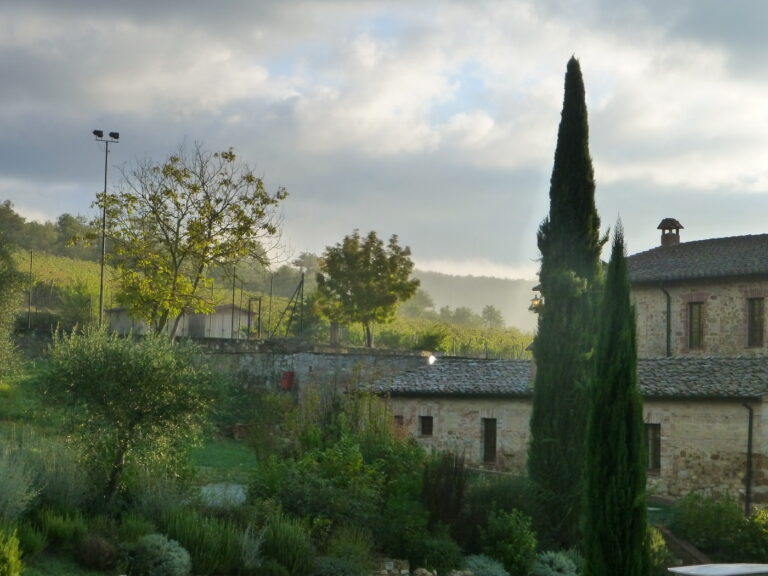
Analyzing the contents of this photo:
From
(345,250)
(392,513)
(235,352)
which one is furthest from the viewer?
(345,250)

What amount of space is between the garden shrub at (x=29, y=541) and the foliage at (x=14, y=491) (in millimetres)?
209

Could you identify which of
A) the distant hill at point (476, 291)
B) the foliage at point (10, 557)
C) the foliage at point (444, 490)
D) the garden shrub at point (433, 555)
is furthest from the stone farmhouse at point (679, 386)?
the distant hill at point (476, 291)

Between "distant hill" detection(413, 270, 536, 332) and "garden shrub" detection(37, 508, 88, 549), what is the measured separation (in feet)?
556

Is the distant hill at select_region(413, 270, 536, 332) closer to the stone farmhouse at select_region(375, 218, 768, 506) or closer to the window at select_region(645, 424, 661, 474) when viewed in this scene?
the stone farmhouse at select_region(375, 218, 768, 506)

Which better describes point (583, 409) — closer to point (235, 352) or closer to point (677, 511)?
point (677, 511)

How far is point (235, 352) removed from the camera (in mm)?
34594

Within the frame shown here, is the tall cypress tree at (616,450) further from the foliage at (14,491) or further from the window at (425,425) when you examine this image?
the window at (425,425)

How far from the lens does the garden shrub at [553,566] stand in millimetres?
16547

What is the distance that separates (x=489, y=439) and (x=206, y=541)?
48.8 feet

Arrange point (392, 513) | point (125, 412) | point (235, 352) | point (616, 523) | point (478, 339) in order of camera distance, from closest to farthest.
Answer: point (616, 523), point (125, 412), point (392, 513), point (235, 352), point (478, 339)

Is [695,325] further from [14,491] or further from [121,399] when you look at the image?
[14,491]

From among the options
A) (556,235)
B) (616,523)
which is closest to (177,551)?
(616,523)

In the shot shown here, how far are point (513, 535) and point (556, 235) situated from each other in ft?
21.0

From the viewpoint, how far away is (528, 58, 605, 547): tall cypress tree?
752 inches
